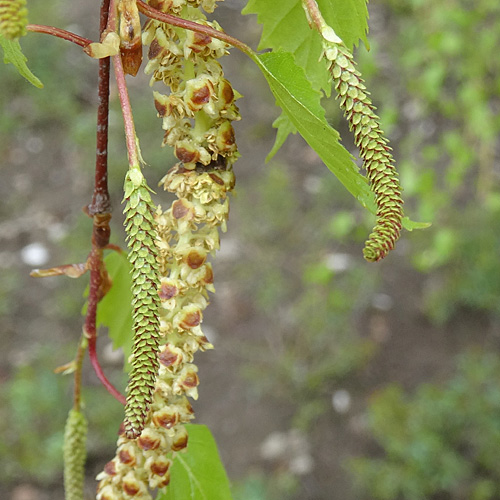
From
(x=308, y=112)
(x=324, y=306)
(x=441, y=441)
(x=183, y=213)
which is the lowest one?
(x=441, y=441)

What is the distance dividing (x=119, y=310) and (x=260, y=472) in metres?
1.81

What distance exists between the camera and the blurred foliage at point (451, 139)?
258cm

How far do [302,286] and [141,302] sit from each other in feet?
8.54

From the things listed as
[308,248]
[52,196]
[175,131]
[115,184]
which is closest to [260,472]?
[308,248]

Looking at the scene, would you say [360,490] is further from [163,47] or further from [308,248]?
[163,47]

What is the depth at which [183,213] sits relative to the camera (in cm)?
65

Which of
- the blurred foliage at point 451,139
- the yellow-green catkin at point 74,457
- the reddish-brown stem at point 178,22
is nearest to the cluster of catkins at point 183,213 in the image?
the reddish-brown stem at point 178,22

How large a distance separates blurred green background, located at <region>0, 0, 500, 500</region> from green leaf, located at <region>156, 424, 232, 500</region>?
1657 mm

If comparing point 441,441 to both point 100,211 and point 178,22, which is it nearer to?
point 100,211

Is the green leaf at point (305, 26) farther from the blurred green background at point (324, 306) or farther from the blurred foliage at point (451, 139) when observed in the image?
the blurred green background at point (324, 306)

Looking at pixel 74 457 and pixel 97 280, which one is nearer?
pixel 97 280

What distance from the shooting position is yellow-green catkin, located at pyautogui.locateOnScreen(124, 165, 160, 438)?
53 cm

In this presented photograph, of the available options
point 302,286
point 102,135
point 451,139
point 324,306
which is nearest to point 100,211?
point 102,135

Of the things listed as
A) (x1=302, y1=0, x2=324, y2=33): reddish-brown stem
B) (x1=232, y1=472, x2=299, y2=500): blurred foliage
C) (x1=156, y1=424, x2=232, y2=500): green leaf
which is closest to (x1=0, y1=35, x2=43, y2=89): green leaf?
(x1=302, y1=0, x2=324, y2=33): reddish-brown stem
